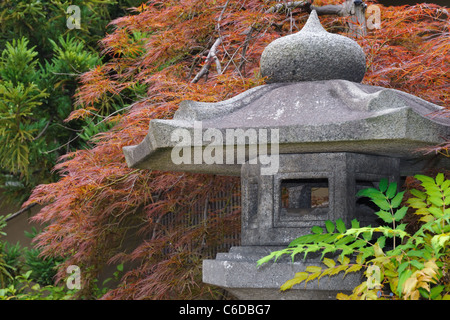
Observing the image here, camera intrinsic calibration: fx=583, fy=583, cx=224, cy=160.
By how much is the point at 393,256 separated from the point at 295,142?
669 mm

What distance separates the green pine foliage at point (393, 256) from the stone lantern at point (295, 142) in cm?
13

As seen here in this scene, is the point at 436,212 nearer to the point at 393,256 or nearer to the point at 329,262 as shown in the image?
the point at 393,256

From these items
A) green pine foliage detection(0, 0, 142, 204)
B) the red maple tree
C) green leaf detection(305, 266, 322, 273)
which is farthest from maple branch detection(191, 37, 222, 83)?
green leaf detection(305, 266, 322, 273)

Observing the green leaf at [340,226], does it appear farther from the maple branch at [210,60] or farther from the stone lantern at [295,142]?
the maple branch at [210,60]

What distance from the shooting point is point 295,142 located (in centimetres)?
269

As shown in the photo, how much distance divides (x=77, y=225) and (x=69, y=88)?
96.9 inches

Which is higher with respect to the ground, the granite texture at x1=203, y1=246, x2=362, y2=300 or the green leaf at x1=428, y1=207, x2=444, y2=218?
the green leaf at x1=428, y1=207, x2=444, y2=218

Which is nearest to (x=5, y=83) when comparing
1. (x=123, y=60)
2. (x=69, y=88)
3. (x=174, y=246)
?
(x=69, y=88)

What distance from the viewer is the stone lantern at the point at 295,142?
265 centimetres

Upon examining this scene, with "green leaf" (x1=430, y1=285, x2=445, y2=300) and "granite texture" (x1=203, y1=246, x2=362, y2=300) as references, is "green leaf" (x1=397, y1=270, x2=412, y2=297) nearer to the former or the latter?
"green leaf" (x1=430, y1=285, x2=445, y2=300)

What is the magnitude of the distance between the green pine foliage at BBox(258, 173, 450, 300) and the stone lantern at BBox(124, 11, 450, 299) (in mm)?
126

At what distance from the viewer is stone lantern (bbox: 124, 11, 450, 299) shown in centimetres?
265

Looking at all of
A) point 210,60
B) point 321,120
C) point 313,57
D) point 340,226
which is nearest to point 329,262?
point 340,226
